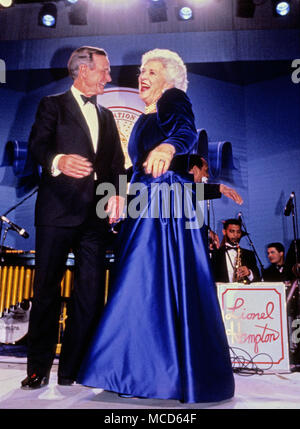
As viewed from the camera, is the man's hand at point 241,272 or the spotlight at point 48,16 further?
the spotlight at point 48,16

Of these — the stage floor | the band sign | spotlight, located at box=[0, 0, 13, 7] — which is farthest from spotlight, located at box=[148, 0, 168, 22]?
the stage floor

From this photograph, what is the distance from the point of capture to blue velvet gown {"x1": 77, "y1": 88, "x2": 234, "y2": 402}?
1.52 m

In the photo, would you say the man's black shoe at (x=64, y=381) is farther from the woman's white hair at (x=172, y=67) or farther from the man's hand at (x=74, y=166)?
the woman's white hair at (x=172, y=67)

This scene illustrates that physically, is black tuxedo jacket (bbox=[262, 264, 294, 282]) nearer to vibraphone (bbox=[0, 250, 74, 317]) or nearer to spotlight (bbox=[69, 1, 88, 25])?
vibraphone (bbox=[0, 250, 74, 317])

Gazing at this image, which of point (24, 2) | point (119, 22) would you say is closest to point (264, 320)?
point (119, 22)

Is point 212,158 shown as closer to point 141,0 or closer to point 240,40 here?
point 240,40

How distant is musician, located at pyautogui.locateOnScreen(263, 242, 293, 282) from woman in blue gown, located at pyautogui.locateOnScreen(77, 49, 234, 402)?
3753 mm

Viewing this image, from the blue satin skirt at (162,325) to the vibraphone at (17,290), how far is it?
7.40ft

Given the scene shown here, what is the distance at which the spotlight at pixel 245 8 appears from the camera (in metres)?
5.28

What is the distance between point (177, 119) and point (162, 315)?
3.30 feet

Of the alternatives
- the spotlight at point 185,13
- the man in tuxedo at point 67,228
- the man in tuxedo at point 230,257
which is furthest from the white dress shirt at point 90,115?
the spotlight at point 185,13

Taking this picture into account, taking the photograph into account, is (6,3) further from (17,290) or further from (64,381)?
(64,381)

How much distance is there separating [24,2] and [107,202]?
5176 mm
